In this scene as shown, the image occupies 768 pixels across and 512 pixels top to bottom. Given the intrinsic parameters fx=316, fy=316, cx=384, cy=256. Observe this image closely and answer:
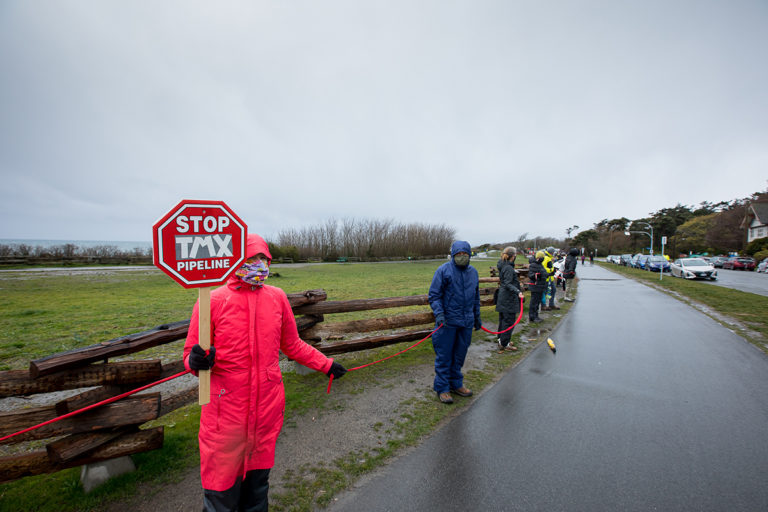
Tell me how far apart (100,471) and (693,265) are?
106 ft

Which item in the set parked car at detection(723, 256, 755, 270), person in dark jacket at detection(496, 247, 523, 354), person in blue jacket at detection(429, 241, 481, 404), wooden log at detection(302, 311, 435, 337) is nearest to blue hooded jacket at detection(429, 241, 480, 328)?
person in blue jacket at detection(429, 241, 481, 404)

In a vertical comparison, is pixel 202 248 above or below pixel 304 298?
above

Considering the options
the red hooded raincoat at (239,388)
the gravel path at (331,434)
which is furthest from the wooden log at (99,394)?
the red hooded raincoat at (239,388)

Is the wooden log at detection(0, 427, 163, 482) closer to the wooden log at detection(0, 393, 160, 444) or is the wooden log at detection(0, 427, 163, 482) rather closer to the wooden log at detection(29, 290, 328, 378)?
the wooden log at detection(0, 393, 160, 444)

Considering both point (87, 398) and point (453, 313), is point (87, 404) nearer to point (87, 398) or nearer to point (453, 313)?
point (87, 398)

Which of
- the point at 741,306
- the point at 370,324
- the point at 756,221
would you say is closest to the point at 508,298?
the point at 370,324

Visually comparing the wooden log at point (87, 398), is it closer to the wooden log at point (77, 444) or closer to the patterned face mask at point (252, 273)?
the wooden log at point (77, 444)

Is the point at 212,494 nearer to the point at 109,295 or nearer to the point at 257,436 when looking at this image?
the point at 257,436

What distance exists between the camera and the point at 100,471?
2760mm

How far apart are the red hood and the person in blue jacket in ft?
8.50

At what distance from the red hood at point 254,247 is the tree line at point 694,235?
57.4 metres

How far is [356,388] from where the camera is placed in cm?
484

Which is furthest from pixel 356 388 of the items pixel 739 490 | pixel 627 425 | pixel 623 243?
pixel 623 243

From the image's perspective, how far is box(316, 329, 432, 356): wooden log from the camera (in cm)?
550
